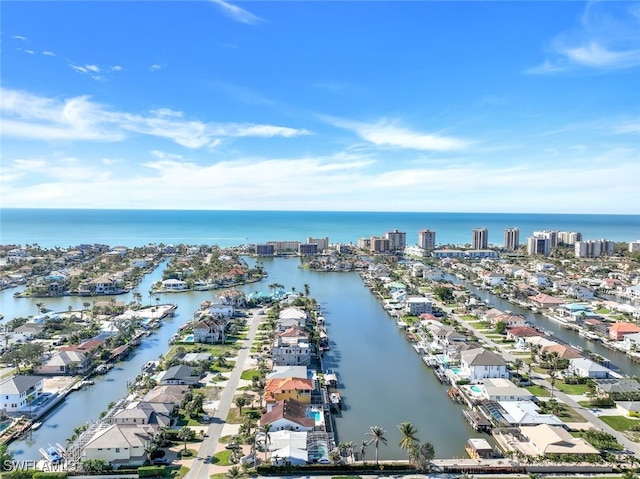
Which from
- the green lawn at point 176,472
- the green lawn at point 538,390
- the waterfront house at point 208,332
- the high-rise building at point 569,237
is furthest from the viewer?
the high-rise building at point 569,237

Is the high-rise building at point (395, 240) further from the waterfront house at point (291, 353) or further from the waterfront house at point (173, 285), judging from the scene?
the waterfront house at point (291, 353)

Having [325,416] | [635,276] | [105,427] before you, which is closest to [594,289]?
[635,276]

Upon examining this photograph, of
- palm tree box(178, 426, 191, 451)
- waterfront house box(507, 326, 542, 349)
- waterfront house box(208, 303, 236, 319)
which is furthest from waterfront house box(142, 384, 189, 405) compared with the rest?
waterfront house box(507, 326, 542, 349)

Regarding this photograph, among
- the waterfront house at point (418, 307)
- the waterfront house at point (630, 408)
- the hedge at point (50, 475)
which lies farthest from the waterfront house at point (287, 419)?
the waterfront house at point (418, 307)

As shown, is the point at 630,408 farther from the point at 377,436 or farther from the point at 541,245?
the point at 541,245

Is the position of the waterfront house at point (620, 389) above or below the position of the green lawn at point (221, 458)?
above

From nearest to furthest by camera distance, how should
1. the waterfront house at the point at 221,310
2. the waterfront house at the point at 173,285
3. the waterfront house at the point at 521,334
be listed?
the waterfront house at the point at 521,334, the waterfront house at the point at 221,310, the waterfront house at the point at 173,285

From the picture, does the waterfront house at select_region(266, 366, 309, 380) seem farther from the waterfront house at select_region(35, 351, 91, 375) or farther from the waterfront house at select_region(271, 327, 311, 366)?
the waterfront house at select_region(35, 351, 91, 375)

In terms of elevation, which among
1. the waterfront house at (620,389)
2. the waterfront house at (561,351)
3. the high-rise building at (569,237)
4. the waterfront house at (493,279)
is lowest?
the waterfront house at (620,389)
